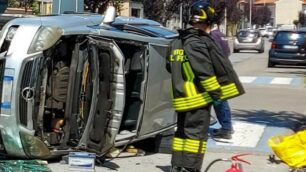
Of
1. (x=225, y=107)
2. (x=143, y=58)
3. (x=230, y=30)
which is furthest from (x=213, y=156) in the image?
(x=230, y=30)

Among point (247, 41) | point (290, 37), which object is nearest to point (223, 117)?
point (290, 37)

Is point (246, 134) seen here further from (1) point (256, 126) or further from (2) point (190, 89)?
(2) point (190, 89)

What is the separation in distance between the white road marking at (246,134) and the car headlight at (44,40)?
295 cm

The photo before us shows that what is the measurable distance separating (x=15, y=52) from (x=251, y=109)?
6.80 meters

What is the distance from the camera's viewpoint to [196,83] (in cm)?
614

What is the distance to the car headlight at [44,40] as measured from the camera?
6.86m

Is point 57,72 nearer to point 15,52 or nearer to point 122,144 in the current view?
point 15,52

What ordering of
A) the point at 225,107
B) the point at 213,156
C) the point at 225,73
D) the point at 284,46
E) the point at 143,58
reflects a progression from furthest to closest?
the point at 284,46 < the point at 225,107 < the point at 213,156 < the point at 143,58 < the point at 225,73

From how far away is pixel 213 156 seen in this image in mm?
8141

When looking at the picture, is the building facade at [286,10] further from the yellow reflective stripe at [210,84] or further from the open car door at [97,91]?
the yellow reflective stripe at [210,84]

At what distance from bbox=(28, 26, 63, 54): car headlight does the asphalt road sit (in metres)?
1.33

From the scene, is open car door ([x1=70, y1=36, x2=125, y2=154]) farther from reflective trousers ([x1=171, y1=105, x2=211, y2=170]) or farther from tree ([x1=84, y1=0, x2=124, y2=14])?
tree ([x1=84, y1=0, x2=124, y2=14])

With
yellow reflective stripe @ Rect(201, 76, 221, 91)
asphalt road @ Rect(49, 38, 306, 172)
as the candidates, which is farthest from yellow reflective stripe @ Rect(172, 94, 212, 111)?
asphalt road @ Rect(49, 38, 306, 172)

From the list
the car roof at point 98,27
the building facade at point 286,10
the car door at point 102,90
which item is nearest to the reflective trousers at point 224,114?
the car roof at point 98,27
